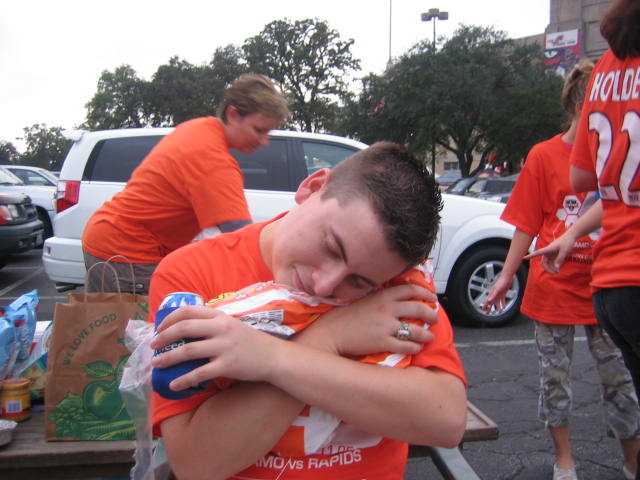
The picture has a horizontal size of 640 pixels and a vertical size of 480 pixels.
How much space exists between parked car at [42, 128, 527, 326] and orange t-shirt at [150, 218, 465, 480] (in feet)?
12.4

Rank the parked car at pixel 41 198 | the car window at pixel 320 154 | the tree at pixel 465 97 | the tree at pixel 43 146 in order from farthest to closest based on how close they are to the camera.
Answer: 1. the tree at pixel 43 146
2. the tree at pixel 465 97
3. the parked car at pixel 41 198
4. the car window at pixel 320 154

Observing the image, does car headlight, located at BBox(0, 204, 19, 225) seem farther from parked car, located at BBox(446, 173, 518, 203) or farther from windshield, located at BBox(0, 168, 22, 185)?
parked car, located at BBox(446, 173, 518, 203)

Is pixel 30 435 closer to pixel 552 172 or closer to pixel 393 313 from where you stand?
pixel 393 313

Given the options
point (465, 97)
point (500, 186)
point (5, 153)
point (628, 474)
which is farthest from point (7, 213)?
point (5, 153)

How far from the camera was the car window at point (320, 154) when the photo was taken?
5384 millimetres

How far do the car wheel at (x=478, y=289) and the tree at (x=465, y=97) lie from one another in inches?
926

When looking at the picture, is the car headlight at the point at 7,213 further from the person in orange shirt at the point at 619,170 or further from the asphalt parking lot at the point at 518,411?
the person in orange shirt at the point at 619,170

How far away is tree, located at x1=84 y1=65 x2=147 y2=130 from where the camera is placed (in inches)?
2238

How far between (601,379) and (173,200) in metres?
2.24

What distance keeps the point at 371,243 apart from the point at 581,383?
3.61 metres

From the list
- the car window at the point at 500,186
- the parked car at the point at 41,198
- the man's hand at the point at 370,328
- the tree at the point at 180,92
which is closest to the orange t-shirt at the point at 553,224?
the man's hand at the point at 370,328

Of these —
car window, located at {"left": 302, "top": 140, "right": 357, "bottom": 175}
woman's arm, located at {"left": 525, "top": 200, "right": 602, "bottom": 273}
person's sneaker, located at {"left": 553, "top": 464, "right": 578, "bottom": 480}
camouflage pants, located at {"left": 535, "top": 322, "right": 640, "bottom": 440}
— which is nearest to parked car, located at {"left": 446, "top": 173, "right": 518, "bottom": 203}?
car window, located at {"left": 302, "top": 140, "right": 357, "bottom": 175}

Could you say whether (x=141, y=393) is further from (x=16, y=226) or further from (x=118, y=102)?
(x=118, y=102)

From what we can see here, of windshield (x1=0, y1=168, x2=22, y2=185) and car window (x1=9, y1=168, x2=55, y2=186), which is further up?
windshield (x1=0, y1=168, x2=22, y2=185)
